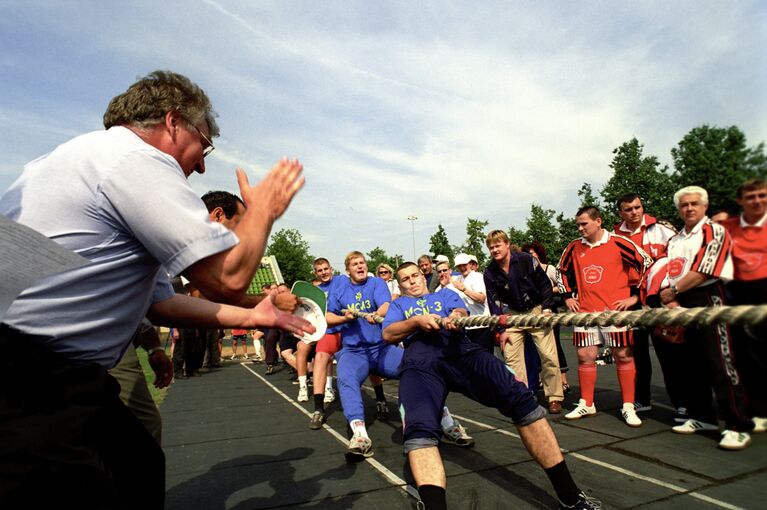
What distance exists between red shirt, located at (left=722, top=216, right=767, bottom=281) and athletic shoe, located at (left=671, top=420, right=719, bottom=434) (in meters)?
0.49

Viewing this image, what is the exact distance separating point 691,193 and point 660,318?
0.44m

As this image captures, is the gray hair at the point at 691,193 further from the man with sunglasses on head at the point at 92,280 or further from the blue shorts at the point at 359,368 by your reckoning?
the blue shorts at the point at 359,368

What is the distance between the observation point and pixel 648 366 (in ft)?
16.5

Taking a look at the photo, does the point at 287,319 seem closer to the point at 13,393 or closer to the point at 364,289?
the point at 13,393

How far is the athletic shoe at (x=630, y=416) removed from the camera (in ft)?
14.6

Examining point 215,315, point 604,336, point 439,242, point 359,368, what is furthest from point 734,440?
point 439,242

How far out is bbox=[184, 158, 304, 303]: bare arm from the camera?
1.37 metres

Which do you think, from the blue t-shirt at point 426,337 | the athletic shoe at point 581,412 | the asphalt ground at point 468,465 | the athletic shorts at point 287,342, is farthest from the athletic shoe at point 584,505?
Answer: the athletic shorts at point 287,342

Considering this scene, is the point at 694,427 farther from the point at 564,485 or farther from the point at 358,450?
the point at 358,450

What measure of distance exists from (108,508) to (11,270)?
69cm

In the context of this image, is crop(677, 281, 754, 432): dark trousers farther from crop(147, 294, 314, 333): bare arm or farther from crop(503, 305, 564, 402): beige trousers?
crop(503, 305, 564, 402): beige trousers

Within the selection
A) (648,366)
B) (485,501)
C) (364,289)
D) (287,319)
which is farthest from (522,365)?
(287,319)

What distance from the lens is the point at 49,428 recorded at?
1.20m

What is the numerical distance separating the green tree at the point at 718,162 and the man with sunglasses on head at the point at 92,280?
113 centimetres
